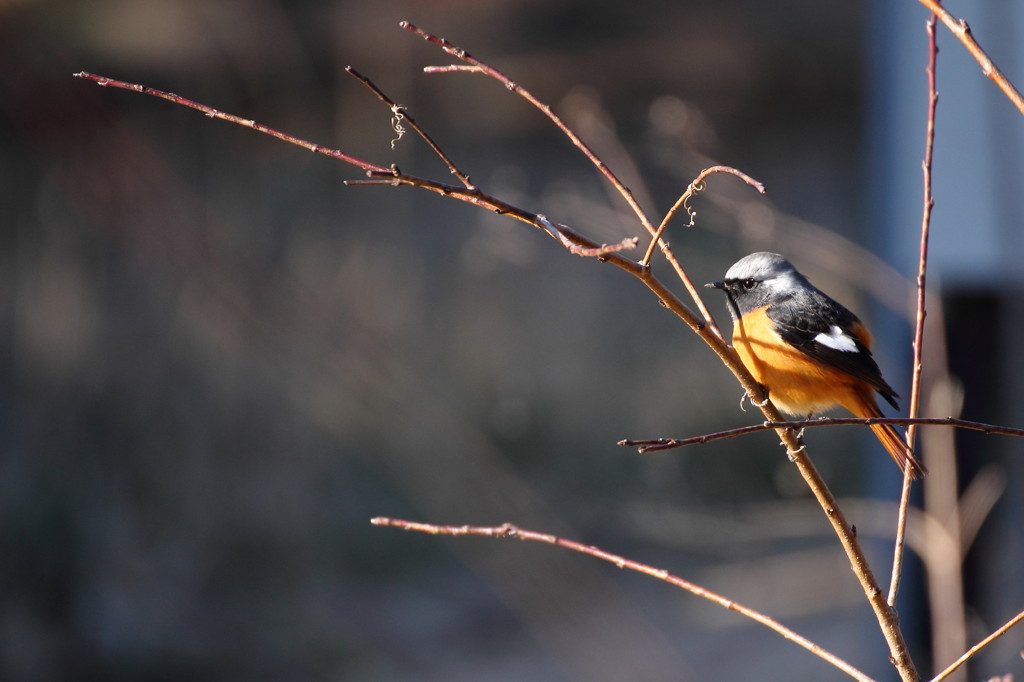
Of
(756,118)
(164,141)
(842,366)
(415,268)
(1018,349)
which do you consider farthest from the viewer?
(756,118)

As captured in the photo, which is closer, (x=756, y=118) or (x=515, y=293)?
(x=515, y=293)

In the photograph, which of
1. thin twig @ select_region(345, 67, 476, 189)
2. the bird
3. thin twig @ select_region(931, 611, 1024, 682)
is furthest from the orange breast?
thin twig @ select_region(345, 67, 476, 189)

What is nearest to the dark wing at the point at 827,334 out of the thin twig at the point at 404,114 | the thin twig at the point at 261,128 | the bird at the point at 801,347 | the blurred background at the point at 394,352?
the bird at the point at 801,347

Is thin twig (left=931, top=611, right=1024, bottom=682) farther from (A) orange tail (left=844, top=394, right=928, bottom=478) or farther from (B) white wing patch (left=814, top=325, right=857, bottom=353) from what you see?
(B) white wing patch (left=814, top=325, right=857, bottom=353)

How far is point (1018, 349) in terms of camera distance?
5078 mm

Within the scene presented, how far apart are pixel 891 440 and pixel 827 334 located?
53 centimetres

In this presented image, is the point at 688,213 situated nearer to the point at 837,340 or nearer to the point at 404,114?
the point at 404,114

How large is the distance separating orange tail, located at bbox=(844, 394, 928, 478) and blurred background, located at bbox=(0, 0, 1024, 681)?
9.20 feet

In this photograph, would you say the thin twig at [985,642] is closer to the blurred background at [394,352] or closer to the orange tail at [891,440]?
the orange tail at [891,440]

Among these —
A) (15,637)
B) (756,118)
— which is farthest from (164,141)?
(756,118)

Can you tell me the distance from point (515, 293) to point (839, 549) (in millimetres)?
4069

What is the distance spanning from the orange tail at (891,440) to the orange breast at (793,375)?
3 cm

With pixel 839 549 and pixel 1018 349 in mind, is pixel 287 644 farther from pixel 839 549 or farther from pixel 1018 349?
pixel 1018 349

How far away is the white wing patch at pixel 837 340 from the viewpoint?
305 centimetres
